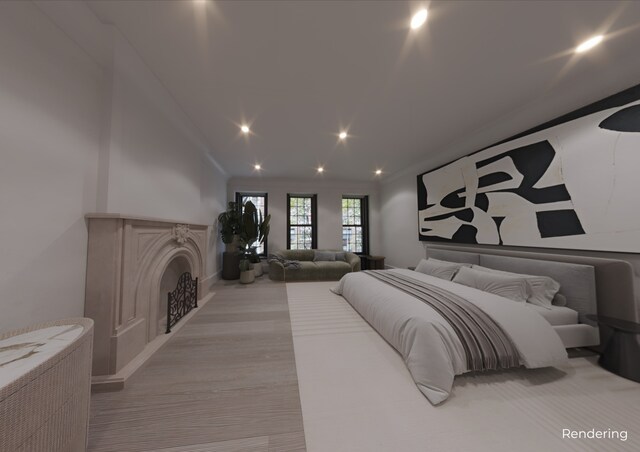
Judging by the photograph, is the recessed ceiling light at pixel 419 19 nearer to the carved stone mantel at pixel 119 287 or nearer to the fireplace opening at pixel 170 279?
the carved stone mantel at pixel 119 287

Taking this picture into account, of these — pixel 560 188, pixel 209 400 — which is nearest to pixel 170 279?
pixel 209 400

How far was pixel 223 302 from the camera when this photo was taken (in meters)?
3.21

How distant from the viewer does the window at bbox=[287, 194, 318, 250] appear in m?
5.91

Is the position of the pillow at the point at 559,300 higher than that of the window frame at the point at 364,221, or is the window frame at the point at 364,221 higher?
the window frame at the point at 364,221

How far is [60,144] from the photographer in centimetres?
140

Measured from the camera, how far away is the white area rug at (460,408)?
3.52 feet

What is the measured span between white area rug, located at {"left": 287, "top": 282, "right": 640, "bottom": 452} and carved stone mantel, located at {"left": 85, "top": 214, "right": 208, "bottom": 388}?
55.3 inches

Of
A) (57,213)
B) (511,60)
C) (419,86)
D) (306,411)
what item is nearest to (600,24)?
(511,60)

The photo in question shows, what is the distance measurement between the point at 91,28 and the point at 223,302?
10.4ft

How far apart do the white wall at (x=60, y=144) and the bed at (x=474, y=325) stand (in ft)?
8.27

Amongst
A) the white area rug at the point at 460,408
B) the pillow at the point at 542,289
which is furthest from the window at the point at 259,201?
the pillow at the point at 542,289

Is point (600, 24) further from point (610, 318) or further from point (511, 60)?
point (610, 318)

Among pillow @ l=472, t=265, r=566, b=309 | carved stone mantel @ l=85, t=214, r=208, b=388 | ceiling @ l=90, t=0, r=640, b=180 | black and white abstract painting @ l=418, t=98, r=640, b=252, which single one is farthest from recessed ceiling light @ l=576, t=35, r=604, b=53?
carved stone mantel @ l=85, t=214, r=208, b=388

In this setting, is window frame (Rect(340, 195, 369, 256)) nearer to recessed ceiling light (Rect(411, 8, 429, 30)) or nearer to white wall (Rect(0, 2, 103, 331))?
recessed ceiling light (Rect(411, 8, 429, 30))
